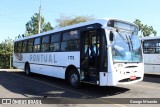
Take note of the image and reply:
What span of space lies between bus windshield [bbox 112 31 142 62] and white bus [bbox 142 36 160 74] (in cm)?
657

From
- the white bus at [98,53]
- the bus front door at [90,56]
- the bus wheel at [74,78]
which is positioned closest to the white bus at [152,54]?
the white bus at [98,53]

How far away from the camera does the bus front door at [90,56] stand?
1160cm

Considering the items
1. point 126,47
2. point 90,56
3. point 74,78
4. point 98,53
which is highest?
point 126,47

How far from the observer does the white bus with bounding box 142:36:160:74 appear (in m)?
18.5

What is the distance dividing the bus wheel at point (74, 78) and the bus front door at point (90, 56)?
52 centimetres

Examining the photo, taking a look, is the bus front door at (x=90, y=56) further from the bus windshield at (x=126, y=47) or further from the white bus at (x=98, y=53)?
the bus windshield at (x=126, y=47)

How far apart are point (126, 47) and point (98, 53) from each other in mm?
1226

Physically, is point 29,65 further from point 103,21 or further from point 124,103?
point 124,103

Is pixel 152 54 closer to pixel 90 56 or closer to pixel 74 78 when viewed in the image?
pixel 74 78

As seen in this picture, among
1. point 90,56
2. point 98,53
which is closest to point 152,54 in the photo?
point 90,56

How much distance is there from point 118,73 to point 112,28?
6.24ft

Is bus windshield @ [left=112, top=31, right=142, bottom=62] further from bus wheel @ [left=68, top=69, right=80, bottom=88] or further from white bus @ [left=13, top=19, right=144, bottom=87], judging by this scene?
bus wheel @ [left=68, top=69, right=80, bottom=88]

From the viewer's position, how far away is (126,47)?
11594mm

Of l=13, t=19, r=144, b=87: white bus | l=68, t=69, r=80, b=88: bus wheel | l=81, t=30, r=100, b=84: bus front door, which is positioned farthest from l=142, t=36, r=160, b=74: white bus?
l=81, t=30, r=100, b=84: bus front door
